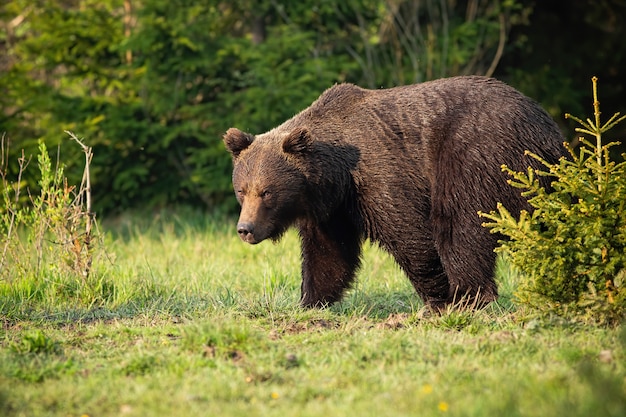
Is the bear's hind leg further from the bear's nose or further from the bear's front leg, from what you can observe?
the bear's nose

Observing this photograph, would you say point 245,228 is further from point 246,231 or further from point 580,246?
point 580,246

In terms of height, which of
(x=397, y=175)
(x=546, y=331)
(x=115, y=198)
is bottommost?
(x=115, y=198)

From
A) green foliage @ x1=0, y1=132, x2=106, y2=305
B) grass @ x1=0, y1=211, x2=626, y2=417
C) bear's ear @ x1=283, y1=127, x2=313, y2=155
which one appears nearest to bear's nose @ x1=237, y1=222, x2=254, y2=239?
grass @ x1=0, y1=211, x2=626, y2=417

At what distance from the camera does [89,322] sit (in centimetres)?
680

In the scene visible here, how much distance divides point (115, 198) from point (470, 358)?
9.16 metres

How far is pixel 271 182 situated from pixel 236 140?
1.71ft

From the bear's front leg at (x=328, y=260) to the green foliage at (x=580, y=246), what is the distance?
1837 mm

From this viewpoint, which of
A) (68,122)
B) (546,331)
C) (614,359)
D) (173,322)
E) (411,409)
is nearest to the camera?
(411,409)

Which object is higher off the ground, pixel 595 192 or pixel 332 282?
pixel 595 192

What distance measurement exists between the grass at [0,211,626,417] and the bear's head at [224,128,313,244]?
2.26ft

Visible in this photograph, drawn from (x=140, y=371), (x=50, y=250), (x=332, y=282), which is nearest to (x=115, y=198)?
(x=50, y=250)

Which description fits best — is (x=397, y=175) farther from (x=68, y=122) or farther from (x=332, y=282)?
(x=68, y=122)

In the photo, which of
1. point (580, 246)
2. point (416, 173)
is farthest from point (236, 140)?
point (580, 246)

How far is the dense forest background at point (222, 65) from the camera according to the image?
1282 cm
